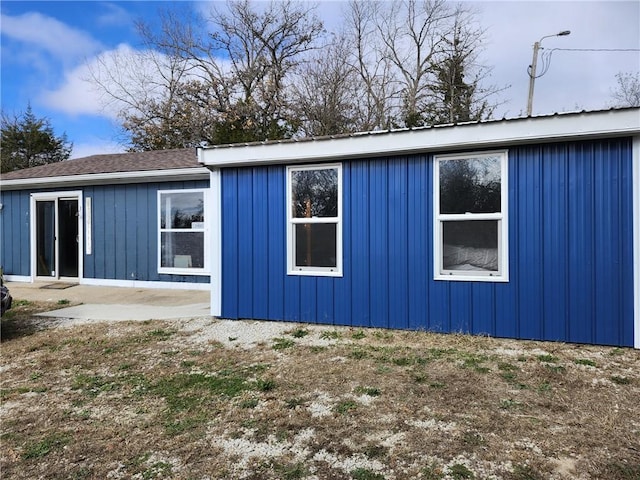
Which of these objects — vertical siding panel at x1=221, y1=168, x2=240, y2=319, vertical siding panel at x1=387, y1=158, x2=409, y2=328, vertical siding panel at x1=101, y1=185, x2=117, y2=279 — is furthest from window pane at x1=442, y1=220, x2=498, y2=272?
vertical siding panel at x1=101, y1=185, x2=117, y2=279

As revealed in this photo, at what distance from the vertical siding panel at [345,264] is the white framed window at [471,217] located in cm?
103

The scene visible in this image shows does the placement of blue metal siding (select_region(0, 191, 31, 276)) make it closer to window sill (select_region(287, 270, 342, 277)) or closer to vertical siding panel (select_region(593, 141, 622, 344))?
window sill (select_region(287, 270, 342, 277))

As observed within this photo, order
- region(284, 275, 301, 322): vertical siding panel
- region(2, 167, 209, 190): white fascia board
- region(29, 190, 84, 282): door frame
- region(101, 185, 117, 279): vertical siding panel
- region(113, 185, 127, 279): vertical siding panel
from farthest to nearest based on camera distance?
region(29, 190, 84, 282): door frame → region(101, 185, 117, 279): vertical siding panel → region(113, 185, 127, 279): vertical siding panel → region(2, 167, 209, 190): white fascia board → region(284, 275, 301, 322): vertical siding panel

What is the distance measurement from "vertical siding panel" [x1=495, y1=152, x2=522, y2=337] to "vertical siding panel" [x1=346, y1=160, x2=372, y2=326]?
5.03 feet

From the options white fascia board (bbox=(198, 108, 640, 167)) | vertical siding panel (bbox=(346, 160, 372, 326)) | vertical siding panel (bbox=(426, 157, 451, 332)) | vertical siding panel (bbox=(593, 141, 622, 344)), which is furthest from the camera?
vertical siding panel (bbox=(346, 160, 372, 326))

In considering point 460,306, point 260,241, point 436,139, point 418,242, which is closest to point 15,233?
point 260,241

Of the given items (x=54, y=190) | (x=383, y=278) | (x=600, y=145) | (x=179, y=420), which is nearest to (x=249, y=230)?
(x=383, y=278)

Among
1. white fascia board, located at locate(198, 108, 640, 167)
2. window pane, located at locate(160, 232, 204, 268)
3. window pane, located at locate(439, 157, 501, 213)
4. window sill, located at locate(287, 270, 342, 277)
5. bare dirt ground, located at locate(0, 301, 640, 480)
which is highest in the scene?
white fascia board, located at locate(198, 108, 640, 167)

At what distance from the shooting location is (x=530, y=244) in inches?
186

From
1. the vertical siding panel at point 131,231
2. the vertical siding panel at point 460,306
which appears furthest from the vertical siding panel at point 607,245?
the vertical siding panel at point 131,231

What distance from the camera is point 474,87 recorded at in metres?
19.2

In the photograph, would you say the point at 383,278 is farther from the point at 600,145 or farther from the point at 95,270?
the point at 95,270

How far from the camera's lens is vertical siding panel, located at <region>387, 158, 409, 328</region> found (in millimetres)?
5199

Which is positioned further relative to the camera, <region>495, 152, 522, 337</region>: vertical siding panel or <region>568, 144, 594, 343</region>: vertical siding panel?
<region>495, 152, 522, 337</region>: vertical siding panel
